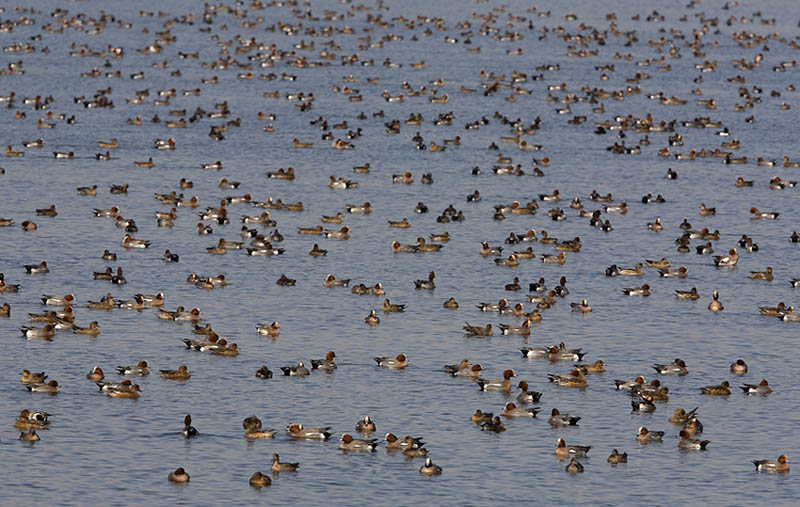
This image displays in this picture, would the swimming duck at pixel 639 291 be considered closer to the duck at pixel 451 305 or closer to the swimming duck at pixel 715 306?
the swimming duck at pixel 715 306

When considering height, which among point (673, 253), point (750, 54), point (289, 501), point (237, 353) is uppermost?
point (750, 54)

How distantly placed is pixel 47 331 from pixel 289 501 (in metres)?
19.6

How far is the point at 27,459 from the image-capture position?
48094 mm

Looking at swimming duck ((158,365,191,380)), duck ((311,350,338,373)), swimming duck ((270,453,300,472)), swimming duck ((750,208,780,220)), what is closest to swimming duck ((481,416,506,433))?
swimming duck ((270,453,300,472))

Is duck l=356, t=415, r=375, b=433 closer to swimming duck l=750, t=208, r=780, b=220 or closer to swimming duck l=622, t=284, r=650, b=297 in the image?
swimming duck l=622, t=284, r=650, b=297

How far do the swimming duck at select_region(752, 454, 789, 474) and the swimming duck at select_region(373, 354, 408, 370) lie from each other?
14504 mm

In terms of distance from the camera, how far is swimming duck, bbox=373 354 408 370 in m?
58.6

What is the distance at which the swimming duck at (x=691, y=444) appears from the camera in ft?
167

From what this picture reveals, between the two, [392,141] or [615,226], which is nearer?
[615,226]

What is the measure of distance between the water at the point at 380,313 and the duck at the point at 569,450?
0.40m

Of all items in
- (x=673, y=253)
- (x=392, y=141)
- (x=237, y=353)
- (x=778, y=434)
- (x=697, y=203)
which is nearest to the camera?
(x=778, y=434)

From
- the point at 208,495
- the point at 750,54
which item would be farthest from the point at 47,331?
the point at 750,54

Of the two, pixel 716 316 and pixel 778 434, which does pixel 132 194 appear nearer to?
pixel 716 316

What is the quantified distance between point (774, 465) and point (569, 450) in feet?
20.1
